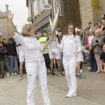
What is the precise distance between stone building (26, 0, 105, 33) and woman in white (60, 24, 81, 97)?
1.56 ft

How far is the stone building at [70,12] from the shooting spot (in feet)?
48.8

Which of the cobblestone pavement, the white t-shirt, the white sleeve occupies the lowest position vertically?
the cobblestone pavement

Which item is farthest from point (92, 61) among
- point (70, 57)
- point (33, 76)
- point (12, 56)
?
point (33, 76)

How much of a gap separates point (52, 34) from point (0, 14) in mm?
70479

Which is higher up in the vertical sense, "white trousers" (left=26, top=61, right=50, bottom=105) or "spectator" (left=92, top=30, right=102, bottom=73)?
"spectator" (left=92, top=30, right=102, bottom=73)

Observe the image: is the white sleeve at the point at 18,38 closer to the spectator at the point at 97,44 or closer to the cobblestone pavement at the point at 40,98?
the cobblestone pavement at the point at 40,98

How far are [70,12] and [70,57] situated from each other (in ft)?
50.3

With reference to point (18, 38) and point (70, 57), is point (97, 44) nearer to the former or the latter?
point (70, 57)

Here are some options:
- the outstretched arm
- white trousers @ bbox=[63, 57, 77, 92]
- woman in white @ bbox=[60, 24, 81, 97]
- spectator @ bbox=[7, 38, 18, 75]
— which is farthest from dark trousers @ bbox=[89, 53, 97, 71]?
the outstretched arm

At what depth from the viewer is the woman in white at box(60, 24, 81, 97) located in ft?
18.8

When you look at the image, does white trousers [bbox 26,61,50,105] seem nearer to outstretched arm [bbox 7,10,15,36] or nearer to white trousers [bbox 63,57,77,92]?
outstretched arm [bbox 7,10,15,36]

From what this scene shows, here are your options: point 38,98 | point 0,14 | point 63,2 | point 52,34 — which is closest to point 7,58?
point 38,98

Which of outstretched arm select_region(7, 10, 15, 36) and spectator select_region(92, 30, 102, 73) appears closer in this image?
outstretched arm select_region(7, 10, 15, 36)

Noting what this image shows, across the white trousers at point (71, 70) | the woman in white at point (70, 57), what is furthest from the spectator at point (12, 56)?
the white trousers at point (71, 70)
